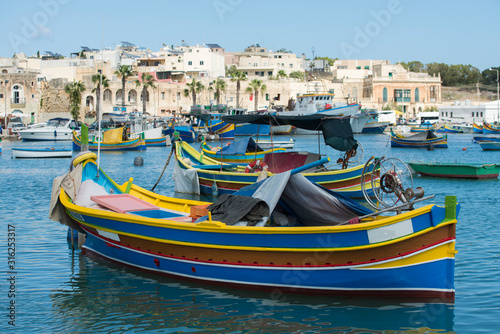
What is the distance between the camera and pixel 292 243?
29.8ft

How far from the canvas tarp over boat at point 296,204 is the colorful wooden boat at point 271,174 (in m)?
7.56

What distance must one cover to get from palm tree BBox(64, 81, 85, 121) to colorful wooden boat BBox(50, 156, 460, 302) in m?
71.6

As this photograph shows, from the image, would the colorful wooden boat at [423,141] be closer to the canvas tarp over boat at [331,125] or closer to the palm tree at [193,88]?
the canvas tarp over boat at [331,125]

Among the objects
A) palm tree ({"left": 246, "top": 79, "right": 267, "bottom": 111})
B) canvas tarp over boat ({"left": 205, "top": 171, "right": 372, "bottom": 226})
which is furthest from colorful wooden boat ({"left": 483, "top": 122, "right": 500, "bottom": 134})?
canvas tarp over boat ({"left": 205, "top": 171, "right": 372, "bottom": 226})

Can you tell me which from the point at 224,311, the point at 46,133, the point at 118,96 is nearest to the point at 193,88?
the point at 118,96

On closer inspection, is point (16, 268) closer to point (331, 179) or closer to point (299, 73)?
point (331, 179)

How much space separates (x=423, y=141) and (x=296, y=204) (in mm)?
38703

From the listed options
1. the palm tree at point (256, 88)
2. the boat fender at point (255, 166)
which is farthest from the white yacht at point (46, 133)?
the boat fender at point (255, 166)

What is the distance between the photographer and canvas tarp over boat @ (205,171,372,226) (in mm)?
10250

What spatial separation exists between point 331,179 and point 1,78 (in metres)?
65.5

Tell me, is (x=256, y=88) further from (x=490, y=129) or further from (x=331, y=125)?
(x=331, y=125)

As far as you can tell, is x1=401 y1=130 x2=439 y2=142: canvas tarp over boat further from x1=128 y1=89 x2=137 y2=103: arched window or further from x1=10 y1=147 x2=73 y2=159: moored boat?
x1=128 y1=89 x2=137 y2=103: arched window

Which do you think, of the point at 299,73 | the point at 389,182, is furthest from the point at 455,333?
the point at 299,73

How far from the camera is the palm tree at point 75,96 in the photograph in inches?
3142
